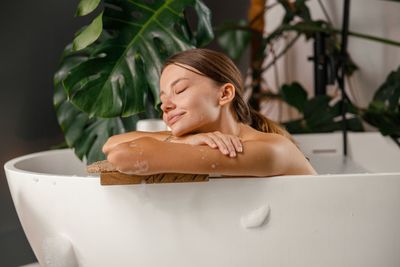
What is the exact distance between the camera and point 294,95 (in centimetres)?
132

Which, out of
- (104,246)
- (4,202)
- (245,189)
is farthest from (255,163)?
(4,202)

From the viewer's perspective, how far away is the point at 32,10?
96 cm

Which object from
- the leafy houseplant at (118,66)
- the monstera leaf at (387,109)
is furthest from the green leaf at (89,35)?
the monstera leaf at (387,109)

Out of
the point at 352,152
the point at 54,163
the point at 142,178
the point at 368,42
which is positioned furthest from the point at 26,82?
the point at 368,42

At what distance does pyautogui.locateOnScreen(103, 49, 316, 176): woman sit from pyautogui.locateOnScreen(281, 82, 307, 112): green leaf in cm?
56

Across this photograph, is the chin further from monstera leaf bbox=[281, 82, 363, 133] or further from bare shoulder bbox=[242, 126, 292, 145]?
monstera leaf bbox=[281, 82, 363, 133]

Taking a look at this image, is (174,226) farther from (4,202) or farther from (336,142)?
(336,142)

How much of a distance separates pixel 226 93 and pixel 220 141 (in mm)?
85

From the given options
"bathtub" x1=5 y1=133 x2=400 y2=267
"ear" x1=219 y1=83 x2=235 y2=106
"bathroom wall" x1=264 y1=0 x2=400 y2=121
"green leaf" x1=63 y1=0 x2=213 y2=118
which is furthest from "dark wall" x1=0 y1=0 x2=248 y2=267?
"bathroom wall" x1=264 y1=0 x2=400 y2=121

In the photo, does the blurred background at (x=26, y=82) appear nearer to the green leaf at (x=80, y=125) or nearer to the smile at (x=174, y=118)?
the green leaf at (x=80, y=125)

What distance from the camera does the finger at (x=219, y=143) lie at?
603 mm

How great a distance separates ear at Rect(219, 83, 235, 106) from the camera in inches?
26.8

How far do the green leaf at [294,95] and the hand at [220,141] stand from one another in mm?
688

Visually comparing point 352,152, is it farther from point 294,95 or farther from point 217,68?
point 217,68
